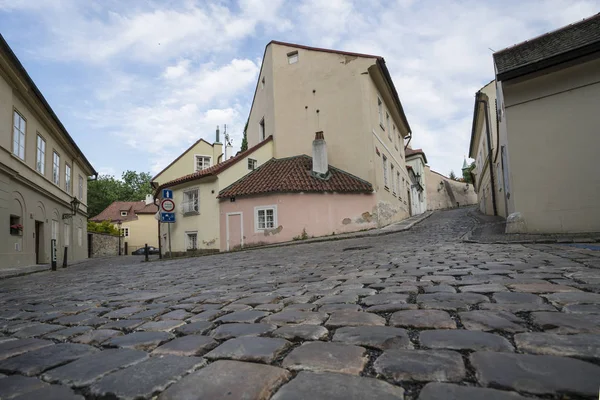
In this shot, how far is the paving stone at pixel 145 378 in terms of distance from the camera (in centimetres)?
140

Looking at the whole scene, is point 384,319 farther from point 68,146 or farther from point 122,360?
point 68,146

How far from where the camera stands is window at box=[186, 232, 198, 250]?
1881cm

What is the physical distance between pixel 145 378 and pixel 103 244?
4092cm

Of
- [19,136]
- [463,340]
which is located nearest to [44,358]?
[463,340]

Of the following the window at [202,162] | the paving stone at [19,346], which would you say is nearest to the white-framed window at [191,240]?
the window at [202,162]

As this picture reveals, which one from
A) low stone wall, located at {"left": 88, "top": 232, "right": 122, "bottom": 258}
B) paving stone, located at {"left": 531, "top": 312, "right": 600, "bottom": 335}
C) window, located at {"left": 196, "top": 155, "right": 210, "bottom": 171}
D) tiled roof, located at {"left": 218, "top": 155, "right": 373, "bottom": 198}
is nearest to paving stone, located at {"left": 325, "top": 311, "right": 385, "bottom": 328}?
paving stone, located at {"left": 531, "top": 312, "right": 600, "bottom": 335}

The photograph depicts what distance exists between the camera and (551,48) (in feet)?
29.9

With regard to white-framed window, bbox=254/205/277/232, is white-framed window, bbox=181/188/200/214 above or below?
above

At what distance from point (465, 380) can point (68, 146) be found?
22.5 metres

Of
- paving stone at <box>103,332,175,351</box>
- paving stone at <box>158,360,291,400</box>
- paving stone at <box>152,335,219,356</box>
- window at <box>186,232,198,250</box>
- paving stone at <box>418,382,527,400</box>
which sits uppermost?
window at <box>186,232,198,250</box>

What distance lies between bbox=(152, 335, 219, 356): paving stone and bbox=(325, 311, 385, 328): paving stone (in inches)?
28.4

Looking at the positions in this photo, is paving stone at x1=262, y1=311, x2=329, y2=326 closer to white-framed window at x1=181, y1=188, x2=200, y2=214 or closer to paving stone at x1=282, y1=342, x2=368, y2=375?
paving stone at x1=282, y1=342, x2=368, y2=375

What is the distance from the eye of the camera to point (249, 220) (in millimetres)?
16953

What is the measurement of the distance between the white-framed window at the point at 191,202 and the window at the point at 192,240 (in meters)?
1.17
